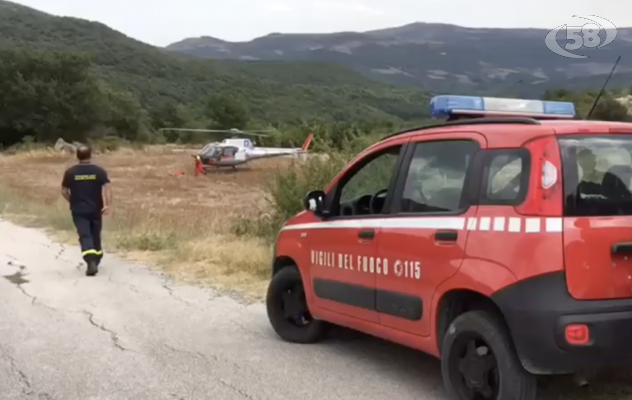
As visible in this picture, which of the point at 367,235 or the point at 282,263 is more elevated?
the point at 367,235

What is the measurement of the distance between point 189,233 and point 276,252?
826cm

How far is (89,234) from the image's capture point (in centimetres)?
1184

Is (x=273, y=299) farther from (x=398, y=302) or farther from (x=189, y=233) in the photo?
(x=189, y=233)

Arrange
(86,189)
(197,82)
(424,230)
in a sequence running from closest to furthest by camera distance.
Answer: (424,230) → (86,189) → (197,82)

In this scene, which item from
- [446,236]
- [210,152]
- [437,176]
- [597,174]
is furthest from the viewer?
[210,152]

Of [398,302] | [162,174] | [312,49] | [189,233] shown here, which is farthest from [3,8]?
[398,302]

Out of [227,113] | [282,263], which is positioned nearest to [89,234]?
[282,263]

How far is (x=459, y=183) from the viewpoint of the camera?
5.43m

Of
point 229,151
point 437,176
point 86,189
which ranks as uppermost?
point 437,176

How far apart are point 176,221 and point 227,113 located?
9847 centimetres

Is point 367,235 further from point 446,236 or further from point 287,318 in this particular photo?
point 287,318

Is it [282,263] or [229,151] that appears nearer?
[282,263]

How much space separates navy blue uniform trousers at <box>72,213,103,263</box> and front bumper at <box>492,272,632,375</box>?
8088 millimetres

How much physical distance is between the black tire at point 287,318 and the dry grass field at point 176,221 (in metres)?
2.16
